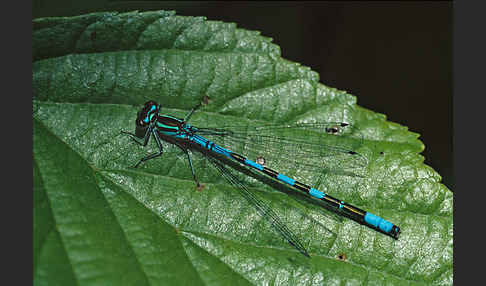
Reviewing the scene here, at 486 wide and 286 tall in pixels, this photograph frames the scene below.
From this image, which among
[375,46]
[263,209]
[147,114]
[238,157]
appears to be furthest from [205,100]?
[375,46]

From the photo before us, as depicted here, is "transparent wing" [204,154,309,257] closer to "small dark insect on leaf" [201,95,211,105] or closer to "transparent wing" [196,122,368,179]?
"transparent wing" [196,122,368,179]

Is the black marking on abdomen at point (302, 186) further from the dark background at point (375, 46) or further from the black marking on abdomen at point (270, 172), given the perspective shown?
the dark background at point (375, 46)

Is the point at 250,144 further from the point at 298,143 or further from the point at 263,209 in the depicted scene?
the point at 263,209

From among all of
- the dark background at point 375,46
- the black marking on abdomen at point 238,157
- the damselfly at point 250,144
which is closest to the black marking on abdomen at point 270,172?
the damselfly at point 250,144

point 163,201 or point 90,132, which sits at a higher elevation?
point 90,132

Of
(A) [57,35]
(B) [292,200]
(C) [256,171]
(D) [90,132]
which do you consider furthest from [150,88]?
(B) [292,200]

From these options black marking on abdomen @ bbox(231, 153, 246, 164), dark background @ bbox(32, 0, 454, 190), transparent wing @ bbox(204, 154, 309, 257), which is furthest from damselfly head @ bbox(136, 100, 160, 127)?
dark background @ bbox(32, 0, 454, 190)

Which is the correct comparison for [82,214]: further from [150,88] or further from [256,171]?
[256,171]

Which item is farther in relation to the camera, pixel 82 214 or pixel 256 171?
pixel 256 171
